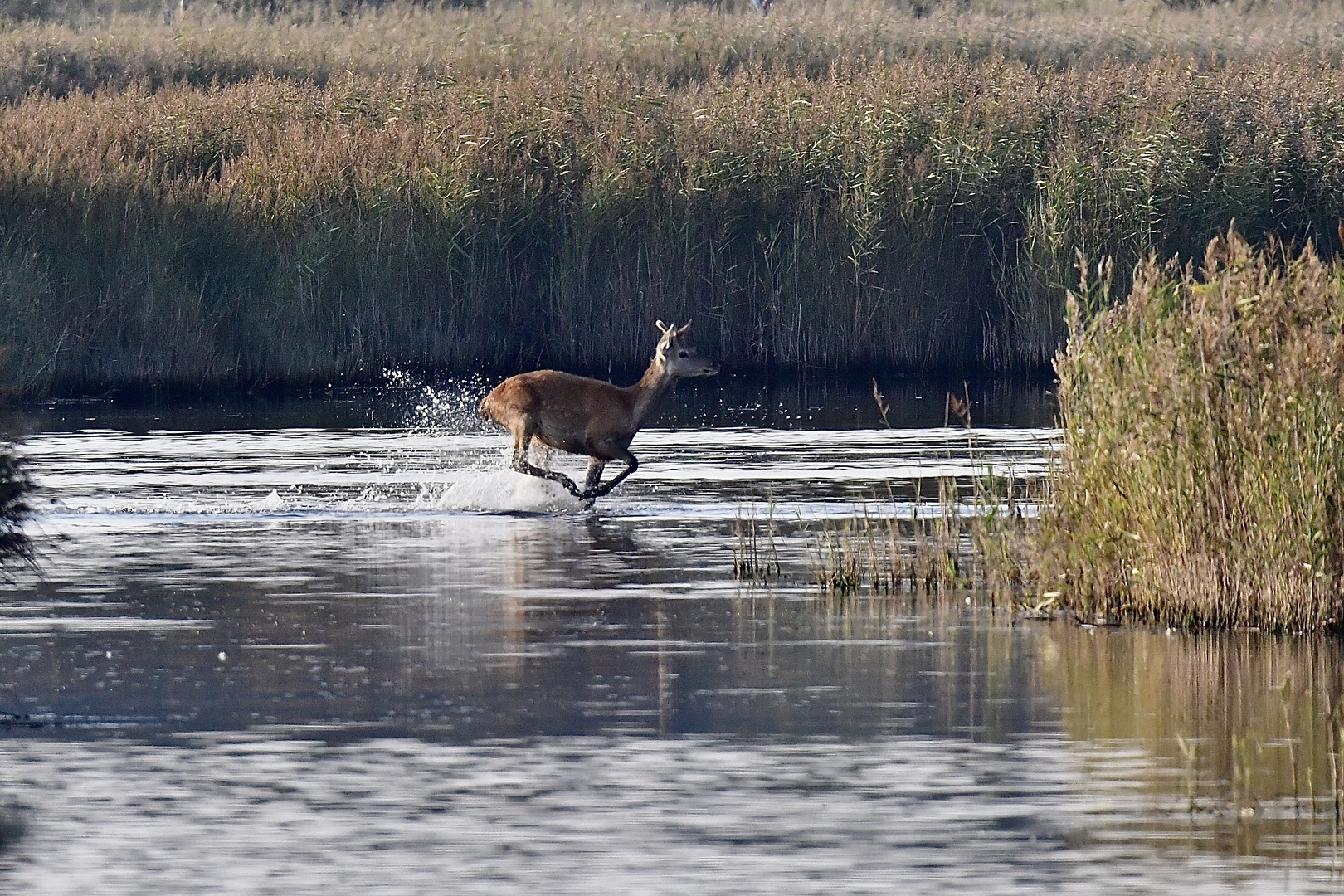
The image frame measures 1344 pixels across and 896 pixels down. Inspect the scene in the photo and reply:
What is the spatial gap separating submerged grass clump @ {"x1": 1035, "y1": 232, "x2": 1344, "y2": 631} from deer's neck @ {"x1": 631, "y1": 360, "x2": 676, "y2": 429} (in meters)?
5.29

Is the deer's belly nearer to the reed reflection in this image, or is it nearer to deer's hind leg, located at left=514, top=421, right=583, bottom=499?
deer's hind leg, located at left=514, top=421, right=583, bottom=499

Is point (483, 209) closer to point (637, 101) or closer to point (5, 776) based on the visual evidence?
point (637, 101)

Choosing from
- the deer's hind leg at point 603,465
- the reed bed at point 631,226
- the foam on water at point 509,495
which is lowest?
the foam on water at point 509,495

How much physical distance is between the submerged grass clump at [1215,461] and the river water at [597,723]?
26 centimetres

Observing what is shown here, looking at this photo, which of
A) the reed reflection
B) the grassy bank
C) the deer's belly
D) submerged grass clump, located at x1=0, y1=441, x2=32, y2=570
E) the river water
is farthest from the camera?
the grassy bank

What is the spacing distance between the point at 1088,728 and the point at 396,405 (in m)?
14.5

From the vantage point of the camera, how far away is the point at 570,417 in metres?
15.7

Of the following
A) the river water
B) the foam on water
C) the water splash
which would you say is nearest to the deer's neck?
the foam on water

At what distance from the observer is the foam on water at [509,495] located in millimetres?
15602

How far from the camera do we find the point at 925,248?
24.2 metres

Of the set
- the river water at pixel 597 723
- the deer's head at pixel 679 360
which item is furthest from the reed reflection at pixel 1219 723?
the deer's head at pixel 679 360

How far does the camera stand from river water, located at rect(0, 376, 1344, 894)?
263 inches

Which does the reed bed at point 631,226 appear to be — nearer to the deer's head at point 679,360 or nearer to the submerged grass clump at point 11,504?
the deer's head at point 679,360

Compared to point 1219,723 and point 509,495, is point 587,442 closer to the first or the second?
point 509,495
